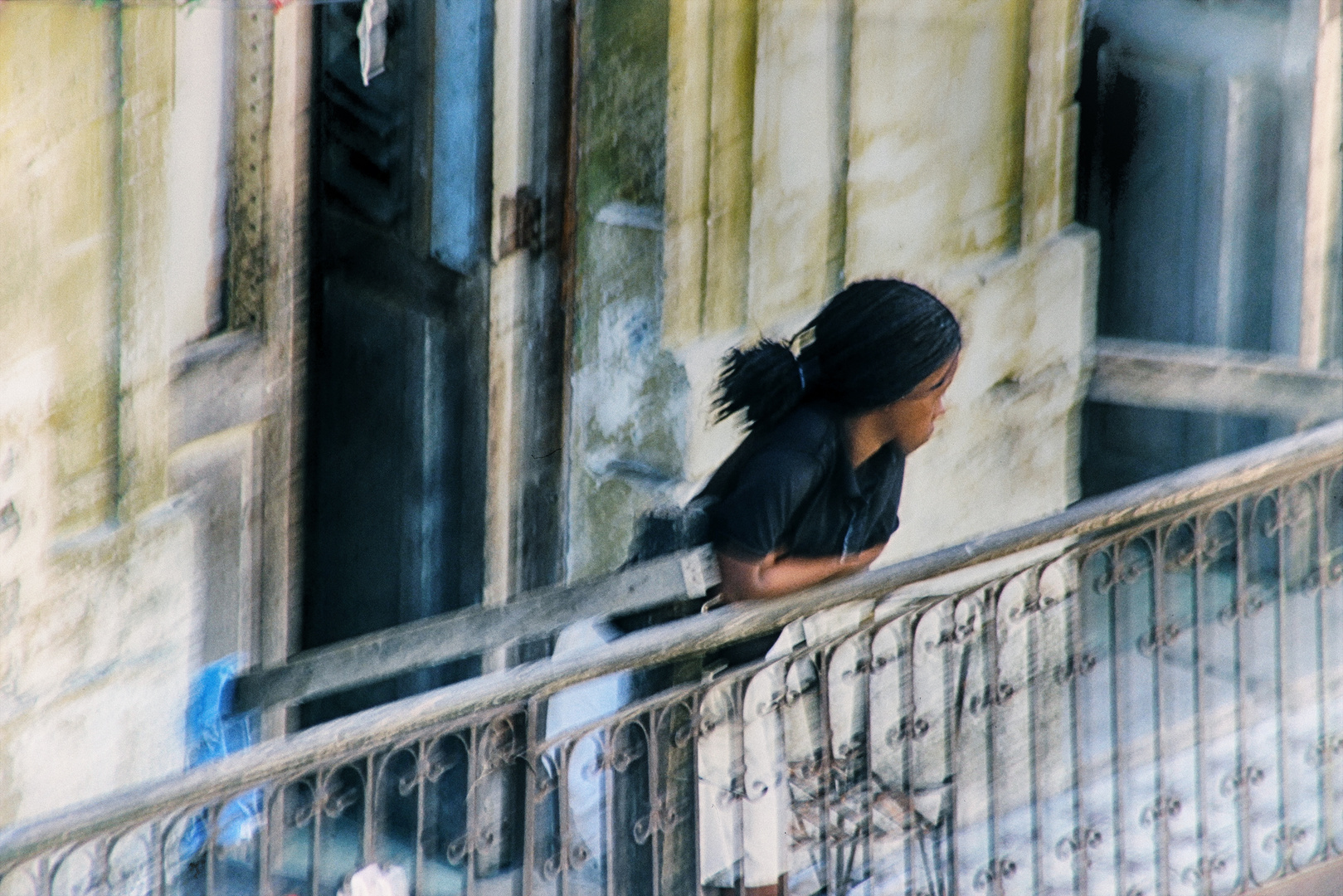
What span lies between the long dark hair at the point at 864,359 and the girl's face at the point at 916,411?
2cm

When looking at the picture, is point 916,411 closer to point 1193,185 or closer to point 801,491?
point 801,491

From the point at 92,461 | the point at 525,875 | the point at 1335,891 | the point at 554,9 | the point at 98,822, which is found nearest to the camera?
the point at 98,822

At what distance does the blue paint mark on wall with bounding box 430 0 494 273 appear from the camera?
5355 mm

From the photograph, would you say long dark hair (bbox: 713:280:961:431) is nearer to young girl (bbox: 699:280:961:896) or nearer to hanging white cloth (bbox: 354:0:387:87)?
young girl (bbox: 699:280:961:896)

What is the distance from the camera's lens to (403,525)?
5750 millimetres

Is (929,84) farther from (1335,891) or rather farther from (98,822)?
(98,822)

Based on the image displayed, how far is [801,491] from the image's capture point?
4.14 m

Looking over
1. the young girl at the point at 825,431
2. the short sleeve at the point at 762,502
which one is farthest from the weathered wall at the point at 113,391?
the short sleeve at the point at 762,502

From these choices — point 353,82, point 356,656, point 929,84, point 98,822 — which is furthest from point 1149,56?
point 98,822

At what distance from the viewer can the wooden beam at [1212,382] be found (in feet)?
18.6

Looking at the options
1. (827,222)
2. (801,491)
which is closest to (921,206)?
(827,222)

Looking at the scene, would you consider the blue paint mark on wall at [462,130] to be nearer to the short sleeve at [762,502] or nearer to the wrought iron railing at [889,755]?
the wrought iron railing at [889,755]

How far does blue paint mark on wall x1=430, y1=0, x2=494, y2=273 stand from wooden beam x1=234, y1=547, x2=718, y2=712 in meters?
1.17

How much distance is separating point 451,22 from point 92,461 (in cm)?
156
